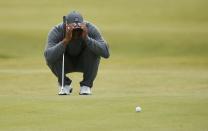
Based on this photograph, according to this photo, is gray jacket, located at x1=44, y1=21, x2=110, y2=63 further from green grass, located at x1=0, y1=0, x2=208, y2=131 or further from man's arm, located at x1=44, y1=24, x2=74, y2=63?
green grass, located at x1=0, y1=0, x2=208, y2=131

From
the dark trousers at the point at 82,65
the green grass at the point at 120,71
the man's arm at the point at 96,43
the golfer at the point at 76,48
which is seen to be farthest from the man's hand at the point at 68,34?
the green grass at the point at 120,71

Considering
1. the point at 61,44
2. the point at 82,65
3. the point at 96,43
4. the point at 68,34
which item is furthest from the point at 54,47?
the point at 82,65

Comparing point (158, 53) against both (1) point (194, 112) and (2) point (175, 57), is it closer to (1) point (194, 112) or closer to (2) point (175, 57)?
(2) point (175, 57)

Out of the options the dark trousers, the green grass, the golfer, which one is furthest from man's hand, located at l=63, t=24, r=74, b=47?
the green grass

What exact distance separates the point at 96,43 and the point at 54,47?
525 millimetres

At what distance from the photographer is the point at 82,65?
464 inches

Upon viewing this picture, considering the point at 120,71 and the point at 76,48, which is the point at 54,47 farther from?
the point at 120,71

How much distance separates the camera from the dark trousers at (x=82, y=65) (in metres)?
A: 11.6

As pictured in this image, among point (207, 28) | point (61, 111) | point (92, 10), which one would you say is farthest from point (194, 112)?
point (92, 10)

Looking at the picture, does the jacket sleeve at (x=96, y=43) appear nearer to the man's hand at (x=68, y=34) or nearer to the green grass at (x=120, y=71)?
the man's hand at (x=68, y=34)

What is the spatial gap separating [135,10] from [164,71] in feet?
42.6

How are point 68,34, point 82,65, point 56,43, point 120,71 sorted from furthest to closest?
point 120,71 < point 82,65 < point 56,43 < point 68,34

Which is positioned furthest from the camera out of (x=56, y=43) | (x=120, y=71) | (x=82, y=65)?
(x=120, y=71)

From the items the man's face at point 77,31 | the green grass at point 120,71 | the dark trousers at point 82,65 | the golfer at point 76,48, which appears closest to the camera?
the green grass at point 120,71
